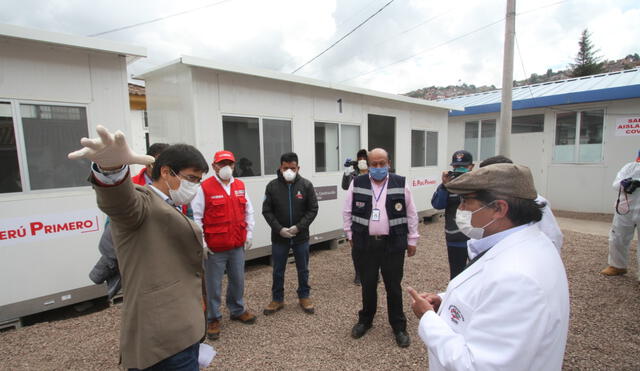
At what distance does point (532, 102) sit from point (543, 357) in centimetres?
1131

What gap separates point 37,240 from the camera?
11.8ft

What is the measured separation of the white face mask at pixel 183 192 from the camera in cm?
172

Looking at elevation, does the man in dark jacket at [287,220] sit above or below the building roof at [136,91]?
below

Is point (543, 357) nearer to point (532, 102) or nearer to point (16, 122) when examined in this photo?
point (16, 122)

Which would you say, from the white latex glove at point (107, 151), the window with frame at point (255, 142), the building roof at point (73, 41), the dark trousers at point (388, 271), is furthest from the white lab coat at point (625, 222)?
the building roof at point (73, 41)

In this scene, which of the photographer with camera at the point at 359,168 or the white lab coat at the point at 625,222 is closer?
the white lab coat at the point at 625,222

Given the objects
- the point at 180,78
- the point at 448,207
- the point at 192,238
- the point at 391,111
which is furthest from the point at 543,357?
the point at 391,111

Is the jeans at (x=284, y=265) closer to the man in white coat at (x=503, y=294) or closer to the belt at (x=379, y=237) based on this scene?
the belt at (x=379, y=237)

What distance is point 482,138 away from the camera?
464 inches

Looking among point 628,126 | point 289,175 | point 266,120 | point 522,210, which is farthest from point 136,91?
point 628,126

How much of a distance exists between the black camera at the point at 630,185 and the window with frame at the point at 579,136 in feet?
19.3

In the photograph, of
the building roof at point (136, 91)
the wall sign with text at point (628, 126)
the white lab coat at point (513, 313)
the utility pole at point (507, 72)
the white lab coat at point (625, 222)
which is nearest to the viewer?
the white lab coat at point (513, 313)

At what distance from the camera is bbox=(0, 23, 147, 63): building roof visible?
327cm

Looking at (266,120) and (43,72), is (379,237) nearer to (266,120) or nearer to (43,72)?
(266,120)
